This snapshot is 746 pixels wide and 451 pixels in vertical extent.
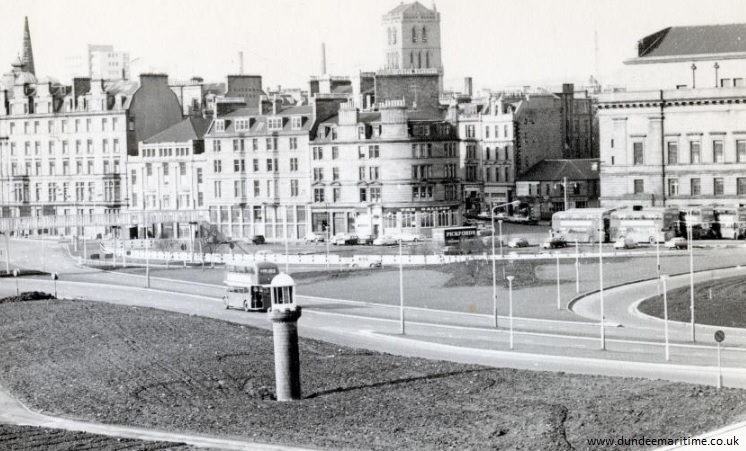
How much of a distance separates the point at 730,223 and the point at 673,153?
7642mm

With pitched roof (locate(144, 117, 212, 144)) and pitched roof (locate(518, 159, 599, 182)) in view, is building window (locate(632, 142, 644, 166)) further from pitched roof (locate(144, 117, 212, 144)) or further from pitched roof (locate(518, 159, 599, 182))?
pitched roof (locate(144, 117, 212, 144))

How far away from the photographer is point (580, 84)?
155375mm

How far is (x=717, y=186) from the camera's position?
86.1 metres

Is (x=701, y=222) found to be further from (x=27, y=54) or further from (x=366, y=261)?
(x=27, y=54)

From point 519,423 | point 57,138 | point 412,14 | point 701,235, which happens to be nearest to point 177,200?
point 57,138

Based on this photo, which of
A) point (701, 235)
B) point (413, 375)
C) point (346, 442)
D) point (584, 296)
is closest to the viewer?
point (346, 442)

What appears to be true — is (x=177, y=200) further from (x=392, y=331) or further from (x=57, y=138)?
(x=392, y=331)

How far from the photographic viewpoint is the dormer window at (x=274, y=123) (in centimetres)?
10075

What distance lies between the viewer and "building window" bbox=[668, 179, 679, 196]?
8794cm

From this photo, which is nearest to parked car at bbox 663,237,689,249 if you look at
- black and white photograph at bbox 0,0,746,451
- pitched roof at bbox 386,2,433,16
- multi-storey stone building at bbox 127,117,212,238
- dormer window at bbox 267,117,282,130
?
black and white photograph at bbox 0,0,746,451

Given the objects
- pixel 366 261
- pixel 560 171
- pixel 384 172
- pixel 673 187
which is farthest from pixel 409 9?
pixel 366 261

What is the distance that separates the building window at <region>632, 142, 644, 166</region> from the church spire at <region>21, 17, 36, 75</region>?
65769 millimetres

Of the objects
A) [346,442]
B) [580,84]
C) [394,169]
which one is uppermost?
[580,84]

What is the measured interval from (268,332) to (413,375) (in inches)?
511
